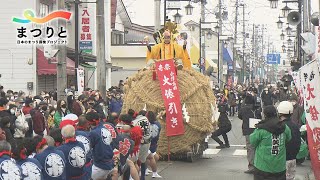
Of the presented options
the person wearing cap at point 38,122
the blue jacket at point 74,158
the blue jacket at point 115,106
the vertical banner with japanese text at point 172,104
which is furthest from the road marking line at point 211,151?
the blue jacket at point 74,158

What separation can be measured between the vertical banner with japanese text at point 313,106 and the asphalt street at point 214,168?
3.90 meters

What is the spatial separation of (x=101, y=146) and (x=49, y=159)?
7.73ft

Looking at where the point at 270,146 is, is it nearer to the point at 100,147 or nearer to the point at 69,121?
the point at 100,147

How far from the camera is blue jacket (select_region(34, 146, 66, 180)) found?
782 centimetres

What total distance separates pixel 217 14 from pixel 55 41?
2611 cm

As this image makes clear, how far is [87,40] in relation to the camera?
27641mm

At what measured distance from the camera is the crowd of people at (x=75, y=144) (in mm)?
7332

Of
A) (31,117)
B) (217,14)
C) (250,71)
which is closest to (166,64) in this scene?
(31,117)

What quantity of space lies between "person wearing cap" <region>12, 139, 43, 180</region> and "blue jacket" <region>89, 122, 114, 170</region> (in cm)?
267

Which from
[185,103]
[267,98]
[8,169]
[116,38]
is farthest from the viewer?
[116,38]

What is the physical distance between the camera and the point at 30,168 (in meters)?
7.23

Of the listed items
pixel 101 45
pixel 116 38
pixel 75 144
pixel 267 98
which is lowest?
pixel 75 144

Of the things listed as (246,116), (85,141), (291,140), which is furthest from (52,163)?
(246,116)

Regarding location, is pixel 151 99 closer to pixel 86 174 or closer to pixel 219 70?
pixel 86 174
